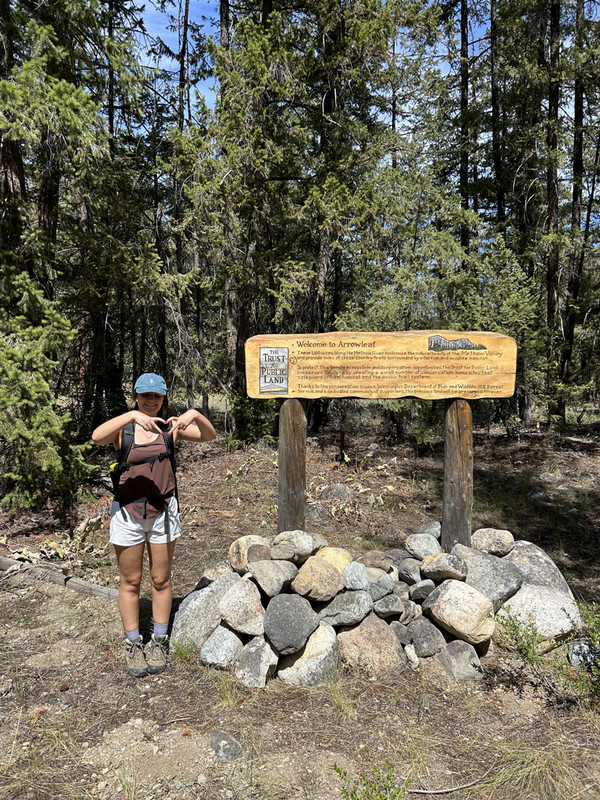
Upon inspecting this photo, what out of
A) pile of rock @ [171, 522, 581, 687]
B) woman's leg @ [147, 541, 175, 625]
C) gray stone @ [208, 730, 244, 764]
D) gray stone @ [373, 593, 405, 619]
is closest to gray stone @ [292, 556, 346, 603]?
pile of rock @ [171, 522, 581, 687]

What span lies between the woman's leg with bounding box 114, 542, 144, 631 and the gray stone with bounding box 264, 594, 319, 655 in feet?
3.38

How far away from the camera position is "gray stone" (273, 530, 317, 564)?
4.73 metres

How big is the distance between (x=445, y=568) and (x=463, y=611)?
42cm

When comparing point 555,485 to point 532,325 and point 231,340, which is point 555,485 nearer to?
point 532,325

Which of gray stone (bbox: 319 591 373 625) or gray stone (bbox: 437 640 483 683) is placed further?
gray stone (bbox: 319 591 373 625)

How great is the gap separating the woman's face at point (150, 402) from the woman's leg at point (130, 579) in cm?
100

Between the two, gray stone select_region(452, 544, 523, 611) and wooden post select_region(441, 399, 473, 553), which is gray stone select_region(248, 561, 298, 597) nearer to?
gray stone select_region(452, 544, 523, 611)

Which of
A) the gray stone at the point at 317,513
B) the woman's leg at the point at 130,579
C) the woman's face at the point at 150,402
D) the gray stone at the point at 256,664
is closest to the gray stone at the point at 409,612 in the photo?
the gray stone at the point at 256,664

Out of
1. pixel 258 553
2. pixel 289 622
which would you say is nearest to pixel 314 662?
pixel 289 622

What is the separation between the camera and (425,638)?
424 cm

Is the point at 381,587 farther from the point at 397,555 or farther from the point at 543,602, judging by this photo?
the point at 543,602

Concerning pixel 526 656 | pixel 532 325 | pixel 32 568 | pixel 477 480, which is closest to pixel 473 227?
pixel 532 325

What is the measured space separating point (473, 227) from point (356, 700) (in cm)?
1108

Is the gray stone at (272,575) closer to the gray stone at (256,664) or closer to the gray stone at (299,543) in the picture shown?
the gray stone at (299,543)
